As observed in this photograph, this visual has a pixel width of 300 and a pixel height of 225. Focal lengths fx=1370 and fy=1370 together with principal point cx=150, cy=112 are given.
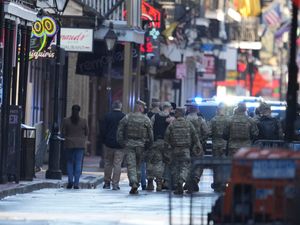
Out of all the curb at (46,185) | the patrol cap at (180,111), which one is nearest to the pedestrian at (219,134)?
the patrol cap at (180,111)

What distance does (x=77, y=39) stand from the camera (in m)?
36.6

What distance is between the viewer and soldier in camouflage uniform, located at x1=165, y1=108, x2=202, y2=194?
89.5 feet

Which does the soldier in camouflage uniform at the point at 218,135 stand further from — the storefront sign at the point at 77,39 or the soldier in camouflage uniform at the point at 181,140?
the storefront sign at the point at 77,39

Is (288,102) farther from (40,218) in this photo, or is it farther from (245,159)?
(40,218)

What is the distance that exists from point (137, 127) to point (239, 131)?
205 cm

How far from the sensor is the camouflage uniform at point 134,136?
27.3 meters

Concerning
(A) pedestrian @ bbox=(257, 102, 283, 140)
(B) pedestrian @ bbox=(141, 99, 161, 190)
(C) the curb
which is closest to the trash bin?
(C) the curb

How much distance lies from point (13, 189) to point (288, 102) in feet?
37.1

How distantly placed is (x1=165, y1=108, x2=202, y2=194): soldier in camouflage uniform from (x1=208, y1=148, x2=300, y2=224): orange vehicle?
14.6m

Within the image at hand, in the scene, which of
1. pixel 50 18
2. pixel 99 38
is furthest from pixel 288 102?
pixel 99 38

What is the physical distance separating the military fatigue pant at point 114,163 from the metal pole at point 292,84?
14.4 m

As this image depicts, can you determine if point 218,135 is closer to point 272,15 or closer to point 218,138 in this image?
point 218,138

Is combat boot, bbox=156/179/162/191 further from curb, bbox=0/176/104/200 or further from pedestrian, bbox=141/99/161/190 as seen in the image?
curb, bbox=0/176/104/200

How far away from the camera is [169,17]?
201ft
